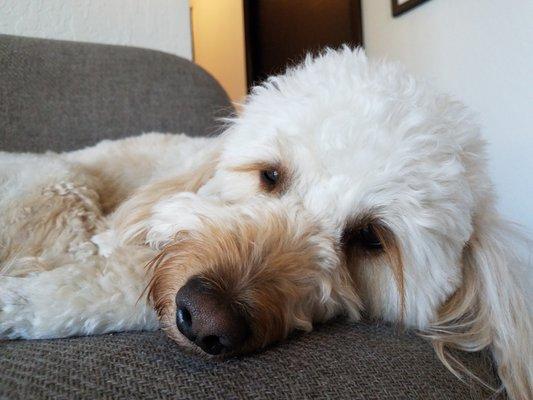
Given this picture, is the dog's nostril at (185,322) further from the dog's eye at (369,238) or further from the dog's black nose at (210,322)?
the dog's eye at (369,238)

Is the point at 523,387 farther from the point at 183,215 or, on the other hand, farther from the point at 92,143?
the point at 92,143

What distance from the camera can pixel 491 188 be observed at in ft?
3.01

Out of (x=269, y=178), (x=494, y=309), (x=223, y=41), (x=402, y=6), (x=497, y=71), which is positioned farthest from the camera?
(x=223, y=41)

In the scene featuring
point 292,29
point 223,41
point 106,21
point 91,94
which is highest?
point 223,41

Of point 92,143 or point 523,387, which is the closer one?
point 523,387

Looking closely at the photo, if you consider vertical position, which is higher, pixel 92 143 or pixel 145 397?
pixel 92 143

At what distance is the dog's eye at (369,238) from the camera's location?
2.77ft

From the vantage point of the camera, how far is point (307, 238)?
2.61 feet

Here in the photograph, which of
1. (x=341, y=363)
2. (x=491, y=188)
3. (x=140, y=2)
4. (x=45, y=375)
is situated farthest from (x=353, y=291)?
(x=140, y=2)

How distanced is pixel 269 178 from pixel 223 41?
4440 millimetres

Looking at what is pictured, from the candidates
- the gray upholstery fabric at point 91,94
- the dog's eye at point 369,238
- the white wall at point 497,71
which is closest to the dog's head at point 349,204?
the dog's eye at point 369,238

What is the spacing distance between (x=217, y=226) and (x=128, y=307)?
0.19m

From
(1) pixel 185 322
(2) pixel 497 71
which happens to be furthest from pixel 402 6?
(1) pixel 185 322

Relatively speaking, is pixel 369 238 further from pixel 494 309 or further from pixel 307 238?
pixel 494 309
